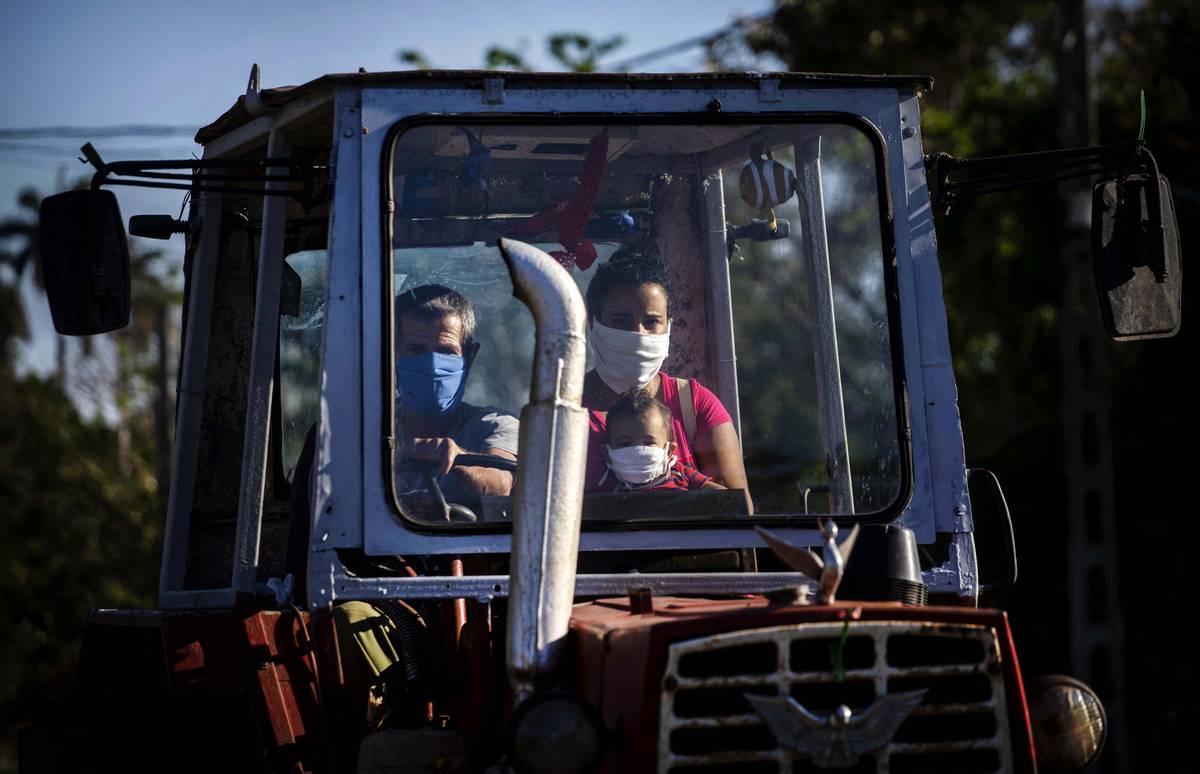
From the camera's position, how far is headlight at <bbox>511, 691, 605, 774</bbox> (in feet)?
8.37

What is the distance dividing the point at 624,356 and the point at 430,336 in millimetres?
519

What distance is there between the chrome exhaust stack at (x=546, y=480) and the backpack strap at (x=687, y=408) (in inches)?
38.7

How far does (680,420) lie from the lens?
12.6 ft

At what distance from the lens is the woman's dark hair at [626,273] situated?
12.8 feet

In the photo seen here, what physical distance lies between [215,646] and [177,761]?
368 mm

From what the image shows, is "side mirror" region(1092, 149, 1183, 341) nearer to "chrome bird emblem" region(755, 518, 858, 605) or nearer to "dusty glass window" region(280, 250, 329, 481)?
"chrome bird emblem" region(755, 518, 858, 605)

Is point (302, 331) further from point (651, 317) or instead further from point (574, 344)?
point (574, 344)

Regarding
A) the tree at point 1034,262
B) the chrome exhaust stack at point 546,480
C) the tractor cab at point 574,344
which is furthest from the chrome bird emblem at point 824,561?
the tree at point 1034,262

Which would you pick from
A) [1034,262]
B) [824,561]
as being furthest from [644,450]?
[1034,262]

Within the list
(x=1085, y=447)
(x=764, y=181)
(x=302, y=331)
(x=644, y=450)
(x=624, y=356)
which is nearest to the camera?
(x=644, y=450)

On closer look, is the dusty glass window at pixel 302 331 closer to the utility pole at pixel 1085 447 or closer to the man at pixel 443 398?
the man at pixel 443 398

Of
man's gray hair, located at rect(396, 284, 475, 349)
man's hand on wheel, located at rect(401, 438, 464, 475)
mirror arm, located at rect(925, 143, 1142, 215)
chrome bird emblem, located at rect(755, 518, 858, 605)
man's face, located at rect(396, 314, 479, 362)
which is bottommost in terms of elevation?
chrome bird emblem, located at rect(755, 518, 858, 605)

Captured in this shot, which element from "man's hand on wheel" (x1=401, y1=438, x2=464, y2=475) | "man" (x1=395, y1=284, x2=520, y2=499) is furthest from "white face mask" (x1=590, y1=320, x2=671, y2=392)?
"man's hand on wheel" (x1=401, y1=438, x2=464, y2=475)

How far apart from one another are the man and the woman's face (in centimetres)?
36
